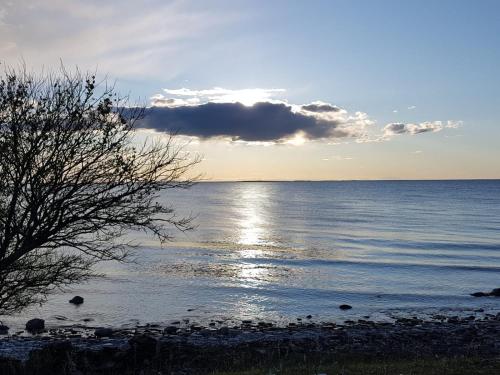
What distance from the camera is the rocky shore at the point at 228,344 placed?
18.0 metres

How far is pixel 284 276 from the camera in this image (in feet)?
140

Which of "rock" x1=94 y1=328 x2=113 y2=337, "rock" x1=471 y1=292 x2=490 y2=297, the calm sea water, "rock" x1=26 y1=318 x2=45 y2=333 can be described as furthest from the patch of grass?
"rock" x1=471 y1=292 x2=490 y2=297

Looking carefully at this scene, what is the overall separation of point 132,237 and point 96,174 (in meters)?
55.5

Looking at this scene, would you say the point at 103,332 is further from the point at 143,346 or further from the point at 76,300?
the point at 76,300

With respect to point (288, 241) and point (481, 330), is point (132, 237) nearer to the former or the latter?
point (288, 241)

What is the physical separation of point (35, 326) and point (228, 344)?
11.1 metres

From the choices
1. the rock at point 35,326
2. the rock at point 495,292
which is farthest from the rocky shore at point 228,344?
the rock at point 495,292

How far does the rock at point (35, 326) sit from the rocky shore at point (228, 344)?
852mm

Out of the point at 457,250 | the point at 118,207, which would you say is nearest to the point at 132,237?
the point at 457,250

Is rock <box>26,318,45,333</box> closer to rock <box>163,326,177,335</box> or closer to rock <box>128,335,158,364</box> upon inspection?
rock <box>163,326,177,335</box>

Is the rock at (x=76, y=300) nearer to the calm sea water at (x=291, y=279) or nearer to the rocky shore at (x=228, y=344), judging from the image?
the calm sea water at (x=291, y=279)

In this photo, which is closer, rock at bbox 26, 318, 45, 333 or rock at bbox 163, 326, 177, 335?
rock at bbox 163, 326, 177, 335

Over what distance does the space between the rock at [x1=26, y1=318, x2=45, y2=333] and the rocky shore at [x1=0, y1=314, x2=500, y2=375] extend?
0.85 meters

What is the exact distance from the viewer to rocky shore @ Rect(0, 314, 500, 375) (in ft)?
59.2
